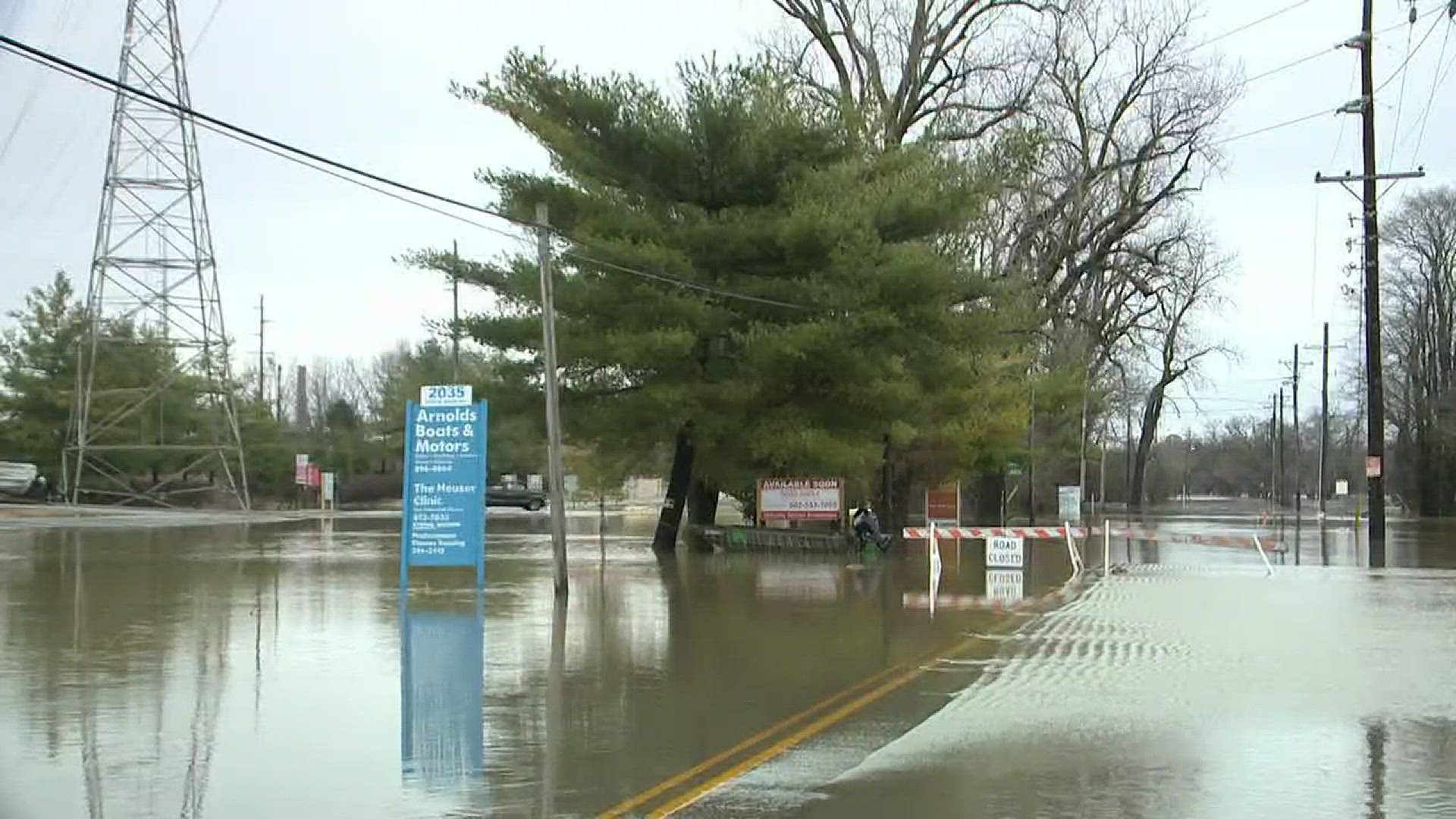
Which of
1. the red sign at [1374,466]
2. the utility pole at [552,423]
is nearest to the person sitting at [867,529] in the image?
the utility pole at [552,423]

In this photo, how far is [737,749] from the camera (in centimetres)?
897

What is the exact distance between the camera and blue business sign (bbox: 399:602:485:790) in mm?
8484

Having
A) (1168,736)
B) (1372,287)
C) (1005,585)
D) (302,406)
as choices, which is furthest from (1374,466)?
(302,406)

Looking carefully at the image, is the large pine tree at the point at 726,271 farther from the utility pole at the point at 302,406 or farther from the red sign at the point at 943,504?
the utility pole at the point at 302,406

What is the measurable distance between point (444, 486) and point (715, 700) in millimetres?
9243

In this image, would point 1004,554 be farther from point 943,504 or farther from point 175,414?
point 175,414

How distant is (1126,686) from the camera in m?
11.5

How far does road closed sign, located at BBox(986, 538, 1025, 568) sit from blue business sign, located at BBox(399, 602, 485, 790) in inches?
366

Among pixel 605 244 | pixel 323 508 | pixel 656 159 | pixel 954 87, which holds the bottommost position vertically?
pixel 323 508

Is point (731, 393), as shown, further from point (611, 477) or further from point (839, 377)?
point (611, 477)

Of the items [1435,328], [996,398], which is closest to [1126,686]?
[996,398]

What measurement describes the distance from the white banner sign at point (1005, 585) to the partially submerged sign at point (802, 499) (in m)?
5.42

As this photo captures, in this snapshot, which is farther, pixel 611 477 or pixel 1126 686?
pixel 611 477

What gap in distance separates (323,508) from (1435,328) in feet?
184
